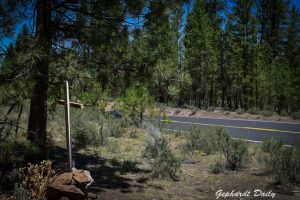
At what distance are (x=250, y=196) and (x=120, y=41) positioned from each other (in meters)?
4.05

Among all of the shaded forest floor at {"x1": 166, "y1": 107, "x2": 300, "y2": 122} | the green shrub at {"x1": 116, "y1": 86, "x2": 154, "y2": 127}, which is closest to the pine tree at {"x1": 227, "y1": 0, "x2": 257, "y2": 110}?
the shaded forest floor at {"x1": 166, "y1": 107, "x2": 300, "y2": 122}

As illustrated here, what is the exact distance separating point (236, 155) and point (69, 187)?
4.27m

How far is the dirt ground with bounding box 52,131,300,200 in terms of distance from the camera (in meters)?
5.35

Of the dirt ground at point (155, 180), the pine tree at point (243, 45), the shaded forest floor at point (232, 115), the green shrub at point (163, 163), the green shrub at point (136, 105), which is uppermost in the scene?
the pine tree at point (243, 45)

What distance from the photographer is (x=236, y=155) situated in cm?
707

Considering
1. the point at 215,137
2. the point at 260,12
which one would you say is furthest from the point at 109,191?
the point at 260,12

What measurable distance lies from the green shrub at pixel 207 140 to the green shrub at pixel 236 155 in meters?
1.03

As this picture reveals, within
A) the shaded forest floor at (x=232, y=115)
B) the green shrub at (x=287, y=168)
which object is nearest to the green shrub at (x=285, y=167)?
the green shrub at (x=287, y=168)

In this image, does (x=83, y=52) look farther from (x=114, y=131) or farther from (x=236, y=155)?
(x=114, y=131)

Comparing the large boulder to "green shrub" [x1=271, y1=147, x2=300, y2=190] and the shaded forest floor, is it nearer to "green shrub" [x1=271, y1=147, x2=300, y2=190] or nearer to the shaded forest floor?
"green shrub" [x1=271, y1=147, x2=300, y2=190]

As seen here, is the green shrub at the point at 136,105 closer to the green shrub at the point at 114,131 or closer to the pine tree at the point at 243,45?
the green shrub at the point at 114,131

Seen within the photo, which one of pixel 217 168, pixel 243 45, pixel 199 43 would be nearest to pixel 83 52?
pixel 217 168

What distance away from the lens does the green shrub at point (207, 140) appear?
8678 mm

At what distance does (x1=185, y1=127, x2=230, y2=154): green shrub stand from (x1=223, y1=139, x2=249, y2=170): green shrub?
103cm
